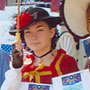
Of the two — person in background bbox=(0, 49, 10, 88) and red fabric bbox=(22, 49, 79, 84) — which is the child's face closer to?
red fabric bbox=(22, 49, 79, 84)

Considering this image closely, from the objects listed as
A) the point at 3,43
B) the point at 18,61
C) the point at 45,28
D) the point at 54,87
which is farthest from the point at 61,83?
the point at 3,43

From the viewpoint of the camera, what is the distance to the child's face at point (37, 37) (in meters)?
1.07

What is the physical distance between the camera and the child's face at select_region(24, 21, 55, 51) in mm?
1072

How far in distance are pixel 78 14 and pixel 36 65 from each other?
0.38m

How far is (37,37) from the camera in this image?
3.51 ft

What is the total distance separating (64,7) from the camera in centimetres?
129

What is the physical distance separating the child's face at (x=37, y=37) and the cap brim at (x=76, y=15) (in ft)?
0.77

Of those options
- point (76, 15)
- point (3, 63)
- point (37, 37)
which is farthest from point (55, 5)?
point (3, 63)

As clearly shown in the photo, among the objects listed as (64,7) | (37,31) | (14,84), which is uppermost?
(64,7)

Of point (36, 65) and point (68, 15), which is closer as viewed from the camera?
point (36, 65)

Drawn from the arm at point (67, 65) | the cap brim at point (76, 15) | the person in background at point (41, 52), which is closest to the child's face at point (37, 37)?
the person in background at point (41, 52)

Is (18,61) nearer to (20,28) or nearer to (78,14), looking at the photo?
(20,28)

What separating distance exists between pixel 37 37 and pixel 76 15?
1.09 ft

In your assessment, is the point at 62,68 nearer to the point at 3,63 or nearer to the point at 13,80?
the point at 13,80
